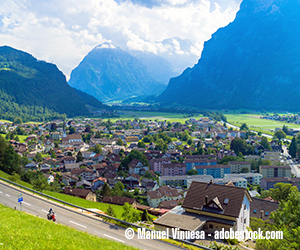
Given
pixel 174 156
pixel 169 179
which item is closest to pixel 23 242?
pixel 169 179

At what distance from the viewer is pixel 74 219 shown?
56.0 feet

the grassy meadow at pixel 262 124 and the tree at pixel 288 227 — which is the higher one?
the grassy meadow at pixel 262 124

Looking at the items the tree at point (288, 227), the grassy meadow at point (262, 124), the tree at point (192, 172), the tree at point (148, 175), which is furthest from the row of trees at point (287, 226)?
the grassy meadow at point (262, 124)

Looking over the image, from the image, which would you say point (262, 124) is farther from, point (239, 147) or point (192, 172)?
point (192, 172)

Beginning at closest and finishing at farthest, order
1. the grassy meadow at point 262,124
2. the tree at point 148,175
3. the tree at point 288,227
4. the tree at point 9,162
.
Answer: the tree at point 288,227
the tree at point 9,162
the tree at point 148,175
the grassy meadow at point 262,124

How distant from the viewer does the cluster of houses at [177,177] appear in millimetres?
18562

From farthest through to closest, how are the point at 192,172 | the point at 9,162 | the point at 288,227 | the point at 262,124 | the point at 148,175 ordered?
the point at 262,124 < the point at 192,172 < the point at 148,175 < the point at 9,162 < the point at 288,227

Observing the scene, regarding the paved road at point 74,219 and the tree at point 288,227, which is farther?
the paved road at point 74,219

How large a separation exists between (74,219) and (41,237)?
5.43m

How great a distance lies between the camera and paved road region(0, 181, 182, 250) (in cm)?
1387

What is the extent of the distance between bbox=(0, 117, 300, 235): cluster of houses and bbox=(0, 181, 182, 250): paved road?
3433mm

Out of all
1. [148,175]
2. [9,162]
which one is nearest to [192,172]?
[148,175]

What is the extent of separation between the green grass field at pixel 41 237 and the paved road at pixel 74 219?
4.33 ft

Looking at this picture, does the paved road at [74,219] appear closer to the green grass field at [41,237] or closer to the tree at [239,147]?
the green grass field at [41,237]
